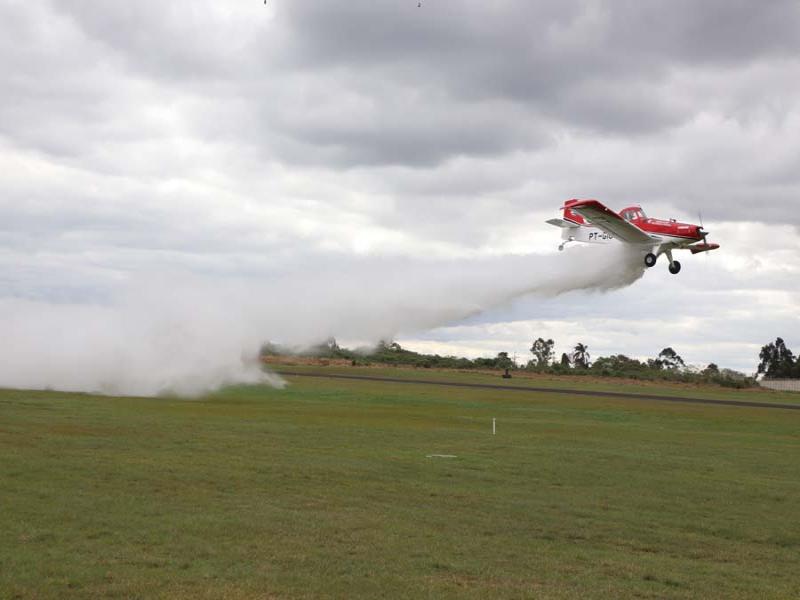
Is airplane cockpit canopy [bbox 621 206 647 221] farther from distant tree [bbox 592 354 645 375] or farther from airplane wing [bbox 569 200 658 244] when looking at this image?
distant tree [bbox 592 354 645 375]

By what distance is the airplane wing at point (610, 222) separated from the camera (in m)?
43.1

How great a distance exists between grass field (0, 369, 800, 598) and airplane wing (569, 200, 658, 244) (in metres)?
10.8

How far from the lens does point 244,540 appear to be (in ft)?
58.6

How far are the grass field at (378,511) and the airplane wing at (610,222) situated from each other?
10824mm

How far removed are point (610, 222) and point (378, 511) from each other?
27.1 meters

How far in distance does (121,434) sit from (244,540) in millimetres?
19958

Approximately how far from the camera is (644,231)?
4475cm

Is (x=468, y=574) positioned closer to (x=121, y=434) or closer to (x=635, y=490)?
(x=635, y=490)

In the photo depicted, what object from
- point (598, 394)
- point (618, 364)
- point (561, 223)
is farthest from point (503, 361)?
point (561, 223)

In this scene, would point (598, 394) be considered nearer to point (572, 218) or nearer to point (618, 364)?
point (572, 218)

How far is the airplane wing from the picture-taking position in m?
43.1

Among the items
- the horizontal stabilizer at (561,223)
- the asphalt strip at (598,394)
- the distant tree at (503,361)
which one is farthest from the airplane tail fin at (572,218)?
the distant tree at (503,361)

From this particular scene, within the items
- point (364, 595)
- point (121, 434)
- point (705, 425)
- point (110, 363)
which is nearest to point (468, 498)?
point (364, 595)

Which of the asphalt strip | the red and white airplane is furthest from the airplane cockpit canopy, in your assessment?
the asphalt strip
